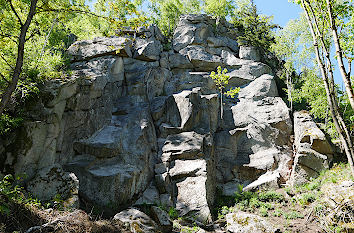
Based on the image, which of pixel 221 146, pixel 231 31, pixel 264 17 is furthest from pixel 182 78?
pixel 264 17

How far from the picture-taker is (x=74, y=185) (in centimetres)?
1069

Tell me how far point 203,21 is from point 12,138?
922 inches

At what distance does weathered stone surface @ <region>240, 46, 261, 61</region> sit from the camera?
2667 centimetres

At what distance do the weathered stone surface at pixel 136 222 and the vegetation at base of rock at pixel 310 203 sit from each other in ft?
19.7

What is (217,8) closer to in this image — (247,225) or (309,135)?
(309,135)

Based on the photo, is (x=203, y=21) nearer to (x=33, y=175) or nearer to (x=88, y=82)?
(x=88, y=82)

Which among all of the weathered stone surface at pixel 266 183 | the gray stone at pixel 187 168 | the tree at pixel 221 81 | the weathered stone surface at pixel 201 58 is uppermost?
the weathered stone surface at pixel 201 58

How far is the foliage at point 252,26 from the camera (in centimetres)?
2788

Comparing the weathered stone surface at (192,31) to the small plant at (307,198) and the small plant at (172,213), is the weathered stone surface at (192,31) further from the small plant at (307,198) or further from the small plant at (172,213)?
the small plant at (307,198)

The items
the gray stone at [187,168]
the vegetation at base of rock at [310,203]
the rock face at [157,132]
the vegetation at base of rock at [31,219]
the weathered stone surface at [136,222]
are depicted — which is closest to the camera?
the vegetation at base of rock at [31,219]

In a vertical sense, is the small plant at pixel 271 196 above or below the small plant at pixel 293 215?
above

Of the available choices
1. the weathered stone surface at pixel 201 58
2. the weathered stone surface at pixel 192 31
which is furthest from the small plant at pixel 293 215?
the weathered stone surface at pixel 192 31

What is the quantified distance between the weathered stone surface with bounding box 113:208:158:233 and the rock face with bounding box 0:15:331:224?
0.34ft

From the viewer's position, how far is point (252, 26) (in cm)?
3025
